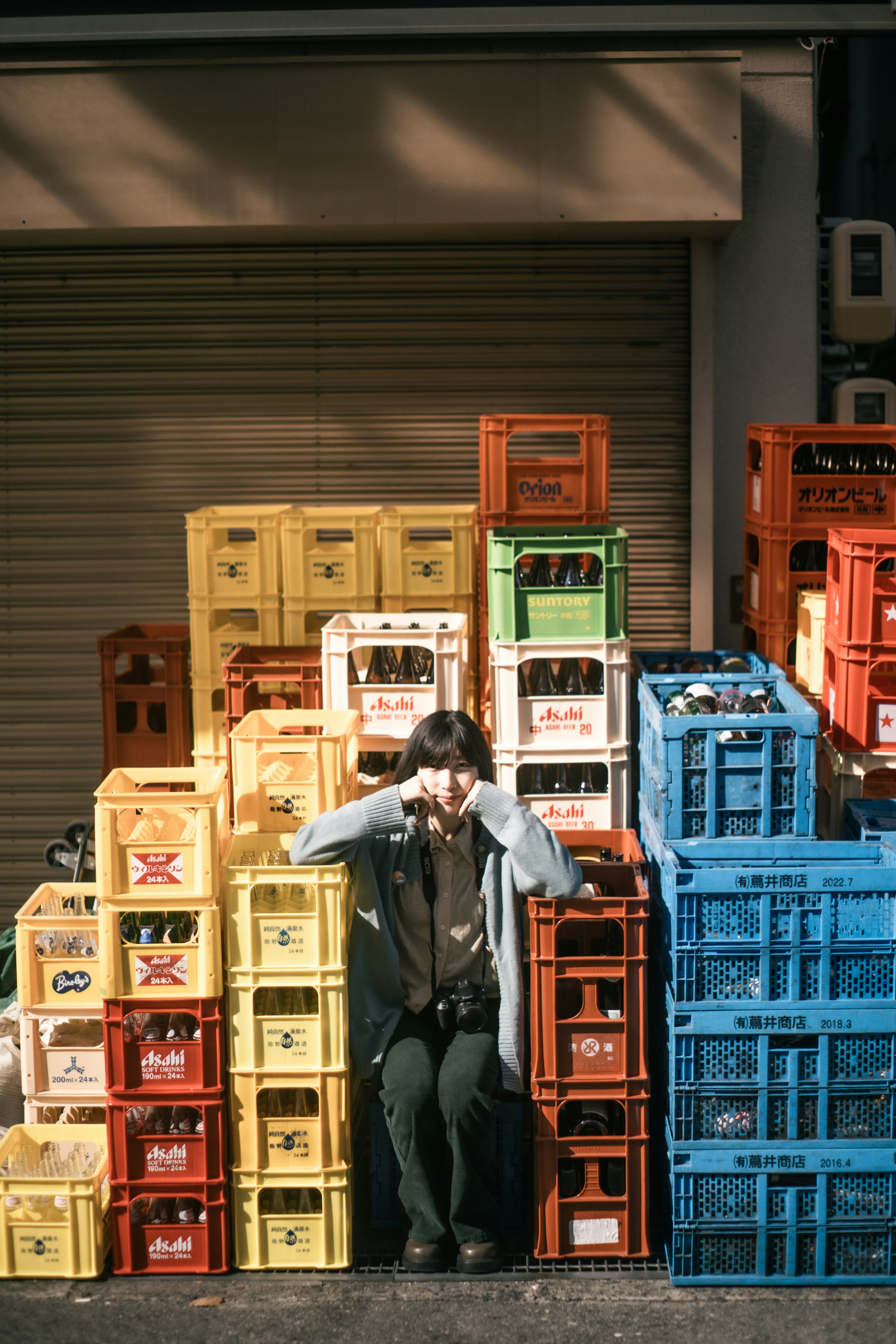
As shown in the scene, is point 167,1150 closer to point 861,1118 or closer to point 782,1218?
point 782,1218

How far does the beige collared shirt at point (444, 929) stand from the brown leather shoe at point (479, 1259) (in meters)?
0.86

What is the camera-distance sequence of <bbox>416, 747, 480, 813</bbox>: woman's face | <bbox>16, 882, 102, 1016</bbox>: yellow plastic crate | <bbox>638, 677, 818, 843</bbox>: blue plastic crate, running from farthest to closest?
<bbox>638, 677, 818, 843</bbox>: blue plastic crate → <bbox>16, 882, 102, 1016</bbox>: yellow plastic crate → <bbox>416, 747, 480, 813</bbox>: woman's face

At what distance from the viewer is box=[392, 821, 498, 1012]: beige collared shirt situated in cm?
518

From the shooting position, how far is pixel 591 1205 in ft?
16.4

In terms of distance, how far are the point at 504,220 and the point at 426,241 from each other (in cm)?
69

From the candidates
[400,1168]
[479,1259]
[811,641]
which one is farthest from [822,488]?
[479,1259]

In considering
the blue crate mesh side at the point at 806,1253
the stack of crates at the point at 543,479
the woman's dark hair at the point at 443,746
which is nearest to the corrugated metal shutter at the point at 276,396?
the stack of crates at the point at 543,479

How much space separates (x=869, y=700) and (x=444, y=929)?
7.25 ft

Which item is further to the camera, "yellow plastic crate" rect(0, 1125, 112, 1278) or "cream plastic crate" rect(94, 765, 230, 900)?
"yellow plastic crate" rect(0, 1125, 112, 1278)

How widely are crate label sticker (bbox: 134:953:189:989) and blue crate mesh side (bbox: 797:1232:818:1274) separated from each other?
236 centimetres

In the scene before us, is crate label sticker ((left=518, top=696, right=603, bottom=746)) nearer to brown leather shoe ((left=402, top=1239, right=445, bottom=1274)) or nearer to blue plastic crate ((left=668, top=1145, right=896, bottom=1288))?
blue plastic crate ((left=668, top=1145, right=896, bottom=1288))

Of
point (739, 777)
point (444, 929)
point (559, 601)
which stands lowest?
point (444, 929)

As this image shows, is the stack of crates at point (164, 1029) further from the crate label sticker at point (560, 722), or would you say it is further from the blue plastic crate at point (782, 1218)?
the blue plastic crate at point (782, 1218)

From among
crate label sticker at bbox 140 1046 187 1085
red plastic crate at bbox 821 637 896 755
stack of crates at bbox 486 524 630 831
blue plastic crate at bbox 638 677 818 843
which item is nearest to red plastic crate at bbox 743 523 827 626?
red plastic crate at bbox 821 637 896 755
